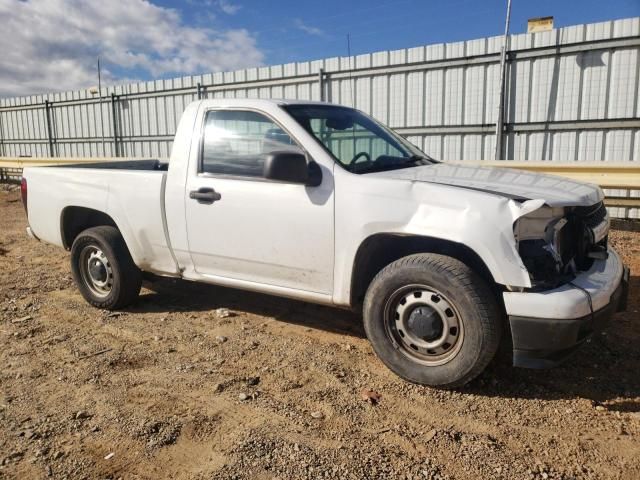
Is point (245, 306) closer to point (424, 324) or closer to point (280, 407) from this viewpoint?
point (280, 407)

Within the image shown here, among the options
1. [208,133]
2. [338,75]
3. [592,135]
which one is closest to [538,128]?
[592,135]

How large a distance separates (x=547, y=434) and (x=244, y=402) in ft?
5.63

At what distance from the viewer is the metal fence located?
339 inches

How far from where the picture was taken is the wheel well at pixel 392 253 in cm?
331

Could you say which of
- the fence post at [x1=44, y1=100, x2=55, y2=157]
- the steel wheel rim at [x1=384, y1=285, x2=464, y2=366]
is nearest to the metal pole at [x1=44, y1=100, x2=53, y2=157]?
the fence post at [x1=44, y1=100, x2=55, y2=157]

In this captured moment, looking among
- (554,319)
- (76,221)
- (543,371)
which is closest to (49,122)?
(76,221)

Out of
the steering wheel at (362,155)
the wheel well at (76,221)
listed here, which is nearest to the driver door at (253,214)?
the steering wheel at (362,155)

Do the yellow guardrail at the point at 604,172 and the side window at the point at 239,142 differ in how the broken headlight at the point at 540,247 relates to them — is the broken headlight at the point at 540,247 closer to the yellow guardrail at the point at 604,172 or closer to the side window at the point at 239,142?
the side window at the point at 239,142

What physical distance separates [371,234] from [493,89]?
285 inches

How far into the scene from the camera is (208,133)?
14.1 ft

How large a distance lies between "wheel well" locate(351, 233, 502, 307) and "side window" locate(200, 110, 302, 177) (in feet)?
2.96

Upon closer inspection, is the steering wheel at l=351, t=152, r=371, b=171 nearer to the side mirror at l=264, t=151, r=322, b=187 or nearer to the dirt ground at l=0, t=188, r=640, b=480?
the side mirror at l=264, t=151, r=322, b=187

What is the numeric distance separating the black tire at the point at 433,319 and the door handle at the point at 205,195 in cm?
143

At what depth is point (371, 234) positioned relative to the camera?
136 inches
